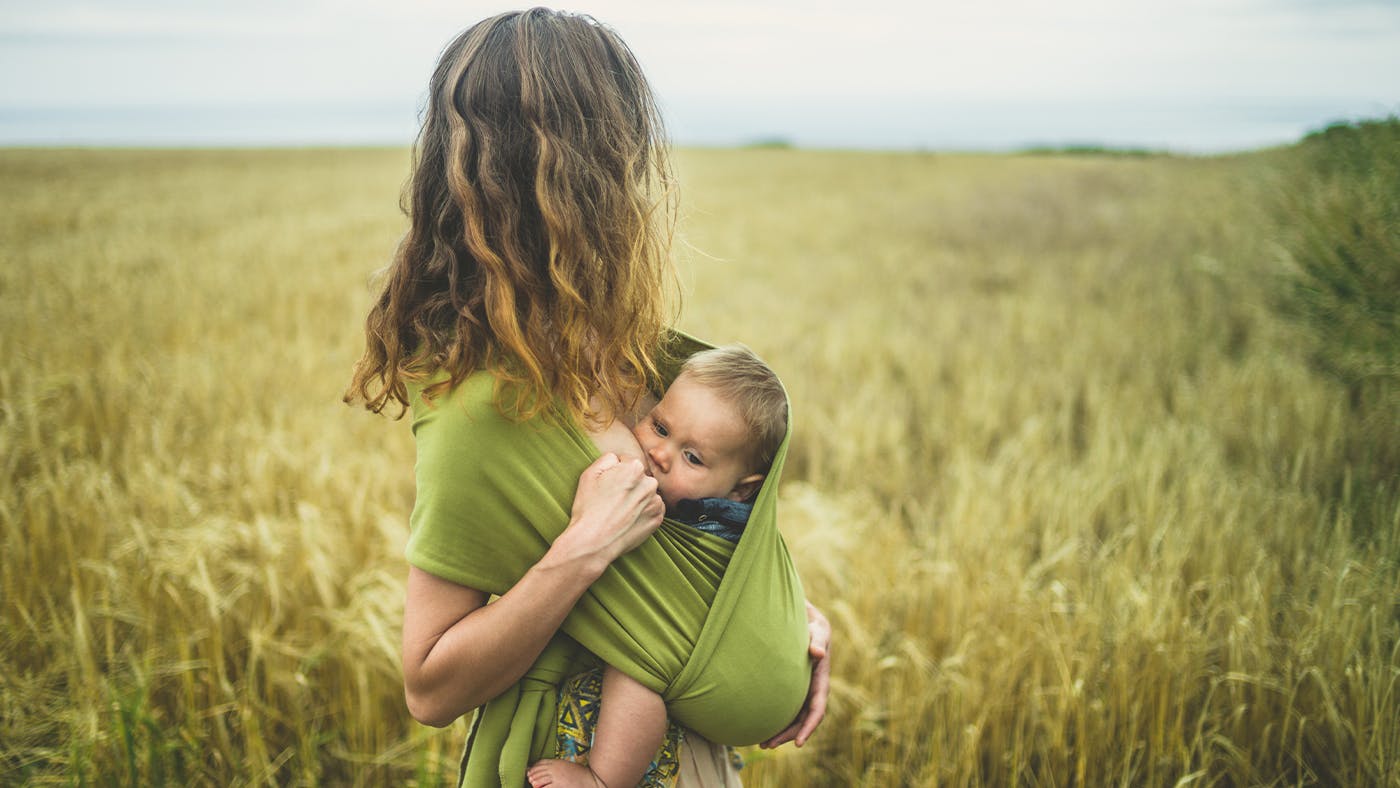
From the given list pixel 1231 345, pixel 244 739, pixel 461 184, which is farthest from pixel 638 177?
pixel 1231 345

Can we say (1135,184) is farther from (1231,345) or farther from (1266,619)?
(1266,619)

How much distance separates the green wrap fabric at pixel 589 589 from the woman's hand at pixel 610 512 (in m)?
0.04

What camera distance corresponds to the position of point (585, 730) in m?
1.18

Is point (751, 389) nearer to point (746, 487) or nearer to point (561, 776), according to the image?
point (746, 487)

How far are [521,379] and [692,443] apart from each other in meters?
0.36

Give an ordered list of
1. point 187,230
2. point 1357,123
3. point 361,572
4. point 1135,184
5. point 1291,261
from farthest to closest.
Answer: point 1135,184 < point 187,230 < point 1291,261 < point 1357,123 < point 361,572

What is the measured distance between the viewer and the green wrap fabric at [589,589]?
1.06m

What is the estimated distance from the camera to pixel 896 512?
3.39m

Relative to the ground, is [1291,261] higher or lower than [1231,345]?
higher

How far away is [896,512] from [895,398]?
155 cm

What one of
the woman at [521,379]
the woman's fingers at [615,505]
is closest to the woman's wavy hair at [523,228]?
the woman at [521,379]

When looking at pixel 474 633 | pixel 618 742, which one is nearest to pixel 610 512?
pixel 474 633

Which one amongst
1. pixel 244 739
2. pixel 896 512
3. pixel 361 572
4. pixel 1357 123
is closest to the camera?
pixel 244 739

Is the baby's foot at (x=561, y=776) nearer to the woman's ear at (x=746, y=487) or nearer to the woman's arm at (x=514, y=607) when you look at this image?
the woman's arm at (x=514, y=607)
